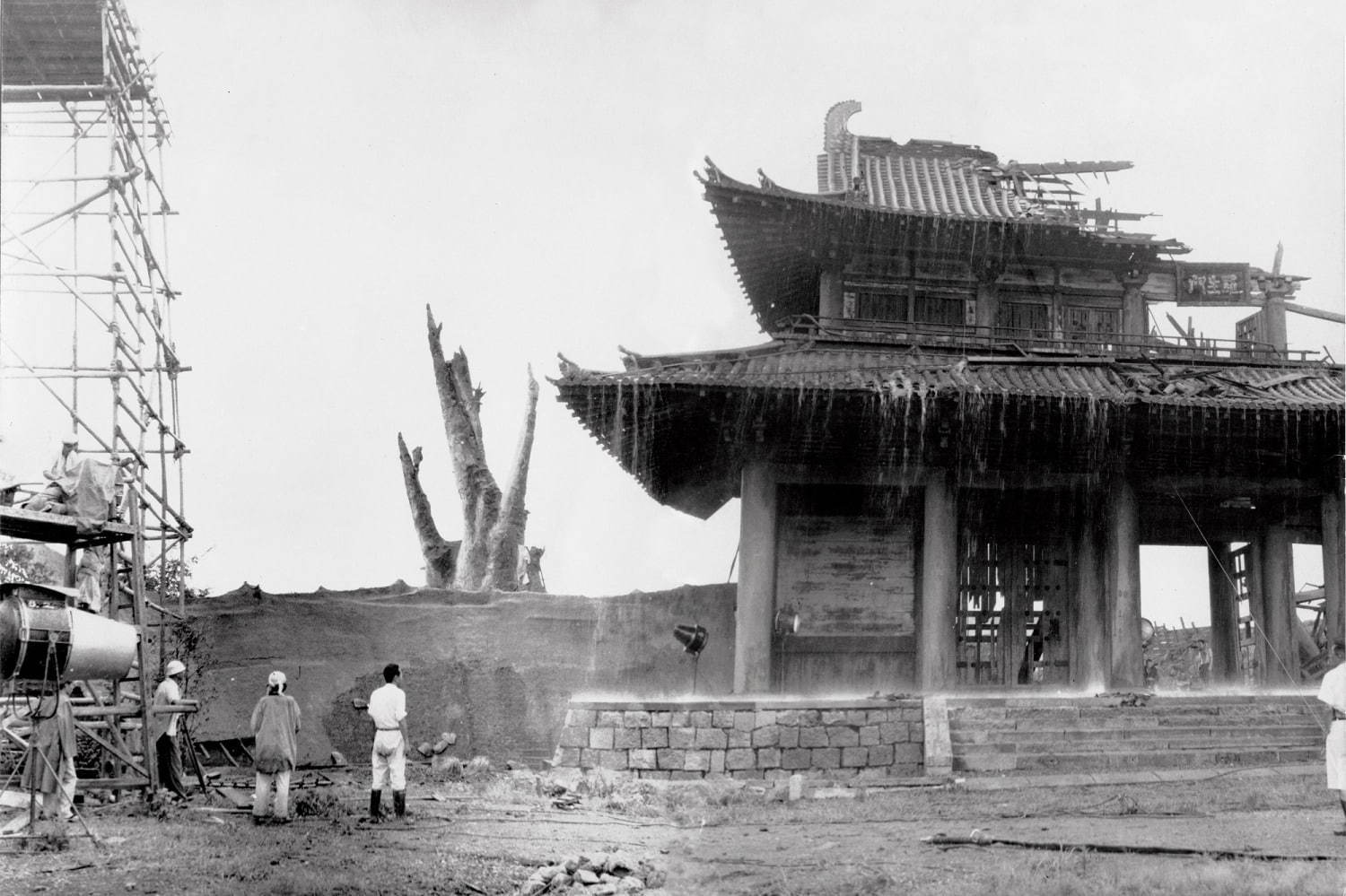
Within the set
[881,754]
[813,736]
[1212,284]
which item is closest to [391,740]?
[813,736]

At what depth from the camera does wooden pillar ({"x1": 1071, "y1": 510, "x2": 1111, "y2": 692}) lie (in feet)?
62.6

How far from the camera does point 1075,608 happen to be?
20547 mm

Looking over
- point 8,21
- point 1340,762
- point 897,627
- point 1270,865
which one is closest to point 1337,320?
point 897,627

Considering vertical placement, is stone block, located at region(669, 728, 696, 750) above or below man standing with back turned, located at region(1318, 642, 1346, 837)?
below

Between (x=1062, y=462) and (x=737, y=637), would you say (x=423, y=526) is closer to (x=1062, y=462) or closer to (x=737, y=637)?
(x=737, y=637)

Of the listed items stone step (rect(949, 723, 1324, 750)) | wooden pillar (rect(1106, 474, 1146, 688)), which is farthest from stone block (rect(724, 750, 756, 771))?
wooden pillar (rect(1106, 474, 1146, 688))

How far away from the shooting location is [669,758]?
52.9 ft

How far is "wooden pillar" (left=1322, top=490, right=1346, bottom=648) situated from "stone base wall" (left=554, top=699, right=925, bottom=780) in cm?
726

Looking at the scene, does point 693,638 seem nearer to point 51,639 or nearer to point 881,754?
point 881,754

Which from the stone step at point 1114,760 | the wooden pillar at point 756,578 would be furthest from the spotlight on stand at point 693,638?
the stone step at point 1114,760

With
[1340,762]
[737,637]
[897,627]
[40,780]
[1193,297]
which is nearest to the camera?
[1340,762]

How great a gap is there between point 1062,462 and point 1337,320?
249 inches

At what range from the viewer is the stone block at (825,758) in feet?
51.8

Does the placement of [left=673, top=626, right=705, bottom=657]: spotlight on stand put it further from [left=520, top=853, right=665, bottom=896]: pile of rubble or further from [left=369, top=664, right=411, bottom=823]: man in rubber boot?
[left=520, top=853, right=665, bottom=896]: pile of rubble
